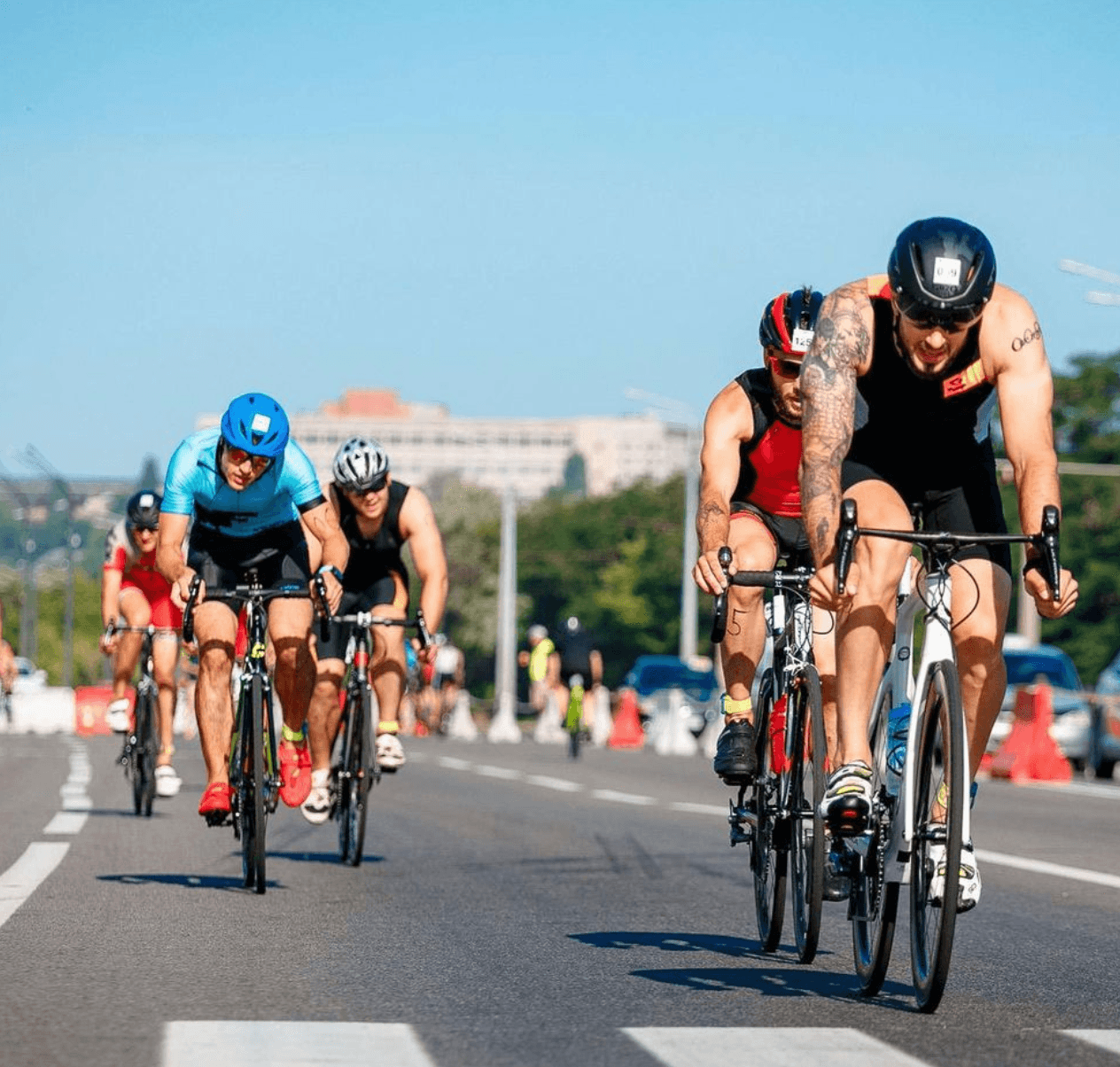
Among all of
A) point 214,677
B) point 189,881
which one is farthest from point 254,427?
point 189,881

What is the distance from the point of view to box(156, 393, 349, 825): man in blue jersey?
35.4ft

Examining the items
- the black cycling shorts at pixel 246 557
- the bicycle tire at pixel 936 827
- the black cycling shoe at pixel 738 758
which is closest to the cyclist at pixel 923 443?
the bicycle tire at pixel 936 827

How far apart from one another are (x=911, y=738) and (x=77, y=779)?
16045mm

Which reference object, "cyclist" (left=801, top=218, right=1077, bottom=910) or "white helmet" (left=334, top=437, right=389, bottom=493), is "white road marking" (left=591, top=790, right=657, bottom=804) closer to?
"white helmet" (left=334, top=437, right=389, bottom=493)

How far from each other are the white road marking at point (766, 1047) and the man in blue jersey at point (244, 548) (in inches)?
181

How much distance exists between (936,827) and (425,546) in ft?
20.6

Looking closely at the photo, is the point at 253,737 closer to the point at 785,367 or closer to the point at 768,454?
the point at 768,454

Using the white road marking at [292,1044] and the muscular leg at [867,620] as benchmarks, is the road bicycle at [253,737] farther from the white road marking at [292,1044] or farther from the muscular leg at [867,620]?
the white road marking at [292,1044]

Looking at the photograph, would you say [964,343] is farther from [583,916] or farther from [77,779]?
[77,779]

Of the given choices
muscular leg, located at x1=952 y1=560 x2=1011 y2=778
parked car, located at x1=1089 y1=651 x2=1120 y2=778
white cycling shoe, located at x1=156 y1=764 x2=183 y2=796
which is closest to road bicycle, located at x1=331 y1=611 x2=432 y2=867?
white cycling shoe, located at x1=156 y1=764 x2=183 y2=796

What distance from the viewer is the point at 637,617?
118438 mm

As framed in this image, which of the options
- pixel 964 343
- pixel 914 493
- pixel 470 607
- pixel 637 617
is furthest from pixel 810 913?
pixel 470 607

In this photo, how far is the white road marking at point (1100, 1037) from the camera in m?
6.31

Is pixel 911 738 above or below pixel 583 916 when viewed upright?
above
